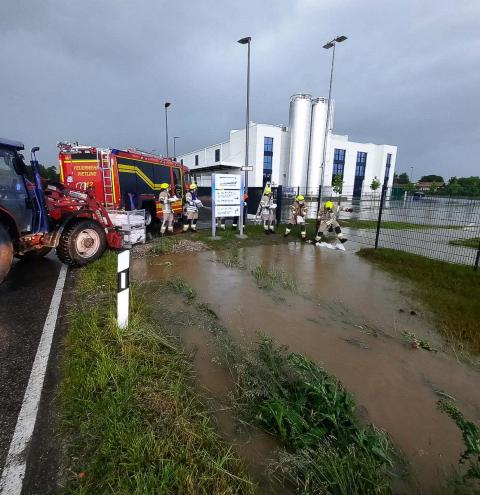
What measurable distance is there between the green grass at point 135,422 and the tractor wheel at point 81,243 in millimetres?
3360

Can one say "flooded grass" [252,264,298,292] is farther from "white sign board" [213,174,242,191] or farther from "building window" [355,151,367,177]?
"building window" [355,151,367,177]

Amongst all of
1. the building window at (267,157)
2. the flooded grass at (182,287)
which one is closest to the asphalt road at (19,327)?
the flooded grass at (182,287)

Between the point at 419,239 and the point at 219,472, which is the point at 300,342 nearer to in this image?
the point at 219,472

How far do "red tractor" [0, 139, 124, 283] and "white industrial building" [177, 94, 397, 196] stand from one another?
32.4 m

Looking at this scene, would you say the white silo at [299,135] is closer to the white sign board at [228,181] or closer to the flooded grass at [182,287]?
the white sign board at [228,181]

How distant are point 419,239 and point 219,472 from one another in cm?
1008

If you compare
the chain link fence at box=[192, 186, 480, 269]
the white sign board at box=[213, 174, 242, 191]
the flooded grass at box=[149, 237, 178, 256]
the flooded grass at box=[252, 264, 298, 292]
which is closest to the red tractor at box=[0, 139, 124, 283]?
the flooded grass at box=[149, 237, 178, 256]

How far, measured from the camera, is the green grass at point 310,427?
1.82 meters

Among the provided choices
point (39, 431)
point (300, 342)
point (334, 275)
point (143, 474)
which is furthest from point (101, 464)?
point (334, 275)

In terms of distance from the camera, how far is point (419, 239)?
9.87 metres

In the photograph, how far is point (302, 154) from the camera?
4744 cm

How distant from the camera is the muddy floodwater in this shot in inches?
95.0

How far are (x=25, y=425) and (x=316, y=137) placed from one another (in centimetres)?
4891

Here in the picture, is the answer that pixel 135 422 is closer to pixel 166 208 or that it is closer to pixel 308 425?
pixel 308 425
